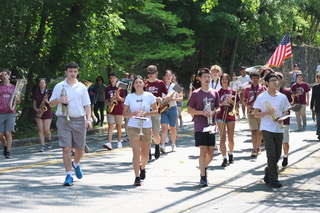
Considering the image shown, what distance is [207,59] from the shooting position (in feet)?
147

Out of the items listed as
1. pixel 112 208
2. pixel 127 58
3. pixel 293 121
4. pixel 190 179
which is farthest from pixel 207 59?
pixel 112 208

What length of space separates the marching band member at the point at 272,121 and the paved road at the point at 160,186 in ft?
0.95

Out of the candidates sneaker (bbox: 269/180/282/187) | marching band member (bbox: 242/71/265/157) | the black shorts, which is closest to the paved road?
sneaker (bbox: 269/180/282/187)

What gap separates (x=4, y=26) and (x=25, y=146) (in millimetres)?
4426

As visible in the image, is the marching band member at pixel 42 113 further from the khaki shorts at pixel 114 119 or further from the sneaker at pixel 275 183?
the sneaker at pixel 275 183

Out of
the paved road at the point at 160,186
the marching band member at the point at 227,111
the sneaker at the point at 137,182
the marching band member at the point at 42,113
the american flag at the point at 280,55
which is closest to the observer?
the paved road at the point at 160,186

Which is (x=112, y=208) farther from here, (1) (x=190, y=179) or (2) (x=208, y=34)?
(2) (x=208, y=34)

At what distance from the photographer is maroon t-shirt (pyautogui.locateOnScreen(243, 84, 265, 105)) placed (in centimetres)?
1384

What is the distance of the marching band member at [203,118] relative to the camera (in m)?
10.4

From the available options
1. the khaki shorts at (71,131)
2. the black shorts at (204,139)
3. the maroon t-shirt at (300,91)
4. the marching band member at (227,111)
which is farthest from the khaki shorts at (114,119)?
the black shorts at (204,139)

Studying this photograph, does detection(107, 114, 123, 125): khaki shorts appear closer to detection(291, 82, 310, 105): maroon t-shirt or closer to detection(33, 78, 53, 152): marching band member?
detection(33, 78, 53, 152): marching band member

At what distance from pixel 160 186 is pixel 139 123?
A: 110 centimetres

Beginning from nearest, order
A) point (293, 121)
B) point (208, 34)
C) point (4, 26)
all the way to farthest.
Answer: point (4, 26) → point (293, 121) → point (208, 34)

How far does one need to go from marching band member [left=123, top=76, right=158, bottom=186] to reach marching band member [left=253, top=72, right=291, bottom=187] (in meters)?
1.82
